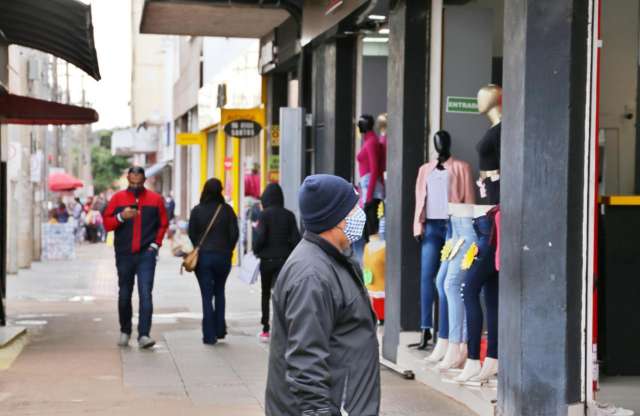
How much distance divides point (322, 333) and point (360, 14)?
28.0ft

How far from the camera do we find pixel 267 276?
1277 centimetres

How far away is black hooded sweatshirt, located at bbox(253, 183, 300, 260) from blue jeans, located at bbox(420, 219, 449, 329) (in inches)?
109

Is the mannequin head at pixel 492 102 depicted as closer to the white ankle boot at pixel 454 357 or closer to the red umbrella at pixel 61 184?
the white ankle boot at pixel 454 357

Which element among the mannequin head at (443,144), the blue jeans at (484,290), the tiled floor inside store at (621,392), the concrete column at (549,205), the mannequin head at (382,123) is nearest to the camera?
the concrete column at (549,205)

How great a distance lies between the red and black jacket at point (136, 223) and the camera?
481 inches

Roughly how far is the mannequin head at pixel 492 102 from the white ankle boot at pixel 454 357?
5.75ft

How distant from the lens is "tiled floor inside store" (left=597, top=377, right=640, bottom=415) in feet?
26.9

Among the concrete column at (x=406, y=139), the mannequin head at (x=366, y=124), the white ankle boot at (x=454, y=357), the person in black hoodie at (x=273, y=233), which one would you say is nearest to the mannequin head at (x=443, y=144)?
the concrete column at (x=406, y=139)

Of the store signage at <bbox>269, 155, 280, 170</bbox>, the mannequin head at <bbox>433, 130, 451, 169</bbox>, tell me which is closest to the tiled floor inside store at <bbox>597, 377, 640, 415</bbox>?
the mannequin head at <bbox>433, 130, 451, 169</bbox>

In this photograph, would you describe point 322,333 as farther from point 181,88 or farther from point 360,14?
point 181,88

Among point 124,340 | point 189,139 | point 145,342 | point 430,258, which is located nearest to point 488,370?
point 430,258

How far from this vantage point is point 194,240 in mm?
12648

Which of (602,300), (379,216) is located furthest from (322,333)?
(379,216)

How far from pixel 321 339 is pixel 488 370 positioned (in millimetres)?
4617
